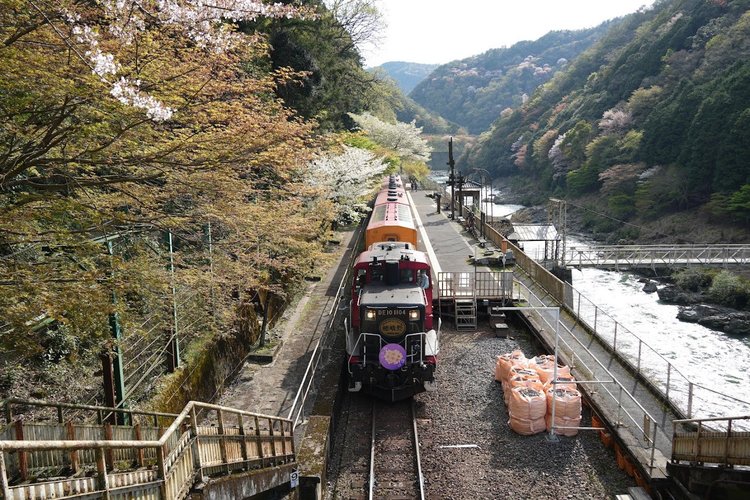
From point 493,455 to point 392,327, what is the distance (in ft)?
10.8

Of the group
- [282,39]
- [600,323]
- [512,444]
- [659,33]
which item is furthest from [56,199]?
[659,33]

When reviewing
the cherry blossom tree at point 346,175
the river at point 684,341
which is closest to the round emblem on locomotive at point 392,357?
the river at point 684,341

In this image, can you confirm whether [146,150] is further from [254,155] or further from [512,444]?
[512,444]

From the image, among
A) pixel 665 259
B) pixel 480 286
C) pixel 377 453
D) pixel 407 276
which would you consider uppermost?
pixel 407 276

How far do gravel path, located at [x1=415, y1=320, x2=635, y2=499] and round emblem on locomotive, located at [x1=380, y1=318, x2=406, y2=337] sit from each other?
2.03 meters

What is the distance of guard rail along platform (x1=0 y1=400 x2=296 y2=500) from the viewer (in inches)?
125

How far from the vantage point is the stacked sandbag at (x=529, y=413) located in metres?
10.1

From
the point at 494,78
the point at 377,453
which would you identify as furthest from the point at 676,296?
the point at 494,78

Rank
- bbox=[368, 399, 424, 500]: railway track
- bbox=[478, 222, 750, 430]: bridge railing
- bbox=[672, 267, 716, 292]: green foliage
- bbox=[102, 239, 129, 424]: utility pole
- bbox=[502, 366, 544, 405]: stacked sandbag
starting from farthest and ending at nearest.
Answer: bbox=[672, 267, 716, 292]: green foliage < bbox=[478, 222, 750, 430]: bridge railing < bbox=[502, 366, 544, 405]: stacked sandbag < bbox=[368, 399, 424, 500]: railway track < bbox=[102, 239, 129, 424]: utility pole

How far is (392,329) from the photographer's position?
35.9ft

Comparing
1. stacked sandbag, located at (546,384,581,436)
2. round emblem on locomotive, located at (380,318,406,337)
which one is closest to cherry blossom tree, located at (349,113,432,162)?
round emblem on locomotive, located at (380,318,406,337)

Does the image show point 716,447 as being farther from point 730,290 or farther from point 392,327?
point 730,290

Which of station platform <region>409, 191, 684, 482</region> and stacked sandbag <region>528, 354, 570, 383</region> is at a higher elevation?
stacked sandbag <region>528, 354, 570, 383</region>

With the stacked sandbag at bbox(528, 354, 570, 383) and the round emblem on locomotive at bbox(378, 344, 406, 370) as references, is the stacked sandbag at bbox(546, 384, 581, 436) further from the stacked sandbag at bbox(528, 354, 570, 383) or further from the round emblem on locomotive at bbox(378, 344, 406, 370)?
the round emblem on locomotive at bbox(378, 344, 406, 370)
